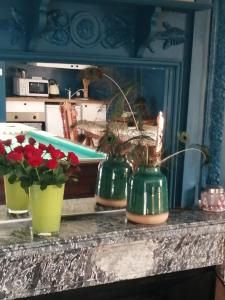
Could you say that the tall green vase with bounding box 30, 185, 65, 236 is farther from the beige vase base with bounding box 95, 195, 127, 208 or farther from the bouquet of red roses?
the beige vase base with bounding box 95, 195, 127, 208

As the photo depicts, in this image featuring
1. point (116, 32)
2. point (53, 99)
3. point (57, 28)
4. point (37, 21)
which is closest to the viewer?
point (37, 21)

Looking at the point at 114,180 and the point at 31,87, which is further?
the point at 31,87

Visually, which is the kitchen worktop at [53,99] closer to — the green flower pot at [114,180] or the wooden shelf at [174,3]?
the green flower pot at [114,180]

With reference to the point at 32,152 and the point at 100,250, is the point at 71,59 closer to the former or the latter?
the point at 32,152

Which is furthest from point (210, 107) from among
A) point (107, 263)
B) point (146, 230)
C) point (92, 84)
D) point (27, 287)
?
point (27, 287)

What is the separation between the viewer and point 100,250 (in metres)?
1.68

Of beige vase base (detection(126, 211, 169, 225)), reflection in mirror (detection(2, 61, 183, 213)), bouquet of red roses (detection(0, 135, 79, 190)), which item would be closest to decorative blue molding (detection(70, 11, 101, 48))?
reflection in mirror (detection(2, 61, 183, 213))

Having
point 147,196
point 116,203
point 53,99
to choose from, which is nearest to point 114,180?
point 116,203

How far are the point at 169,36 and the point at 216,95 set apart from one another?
1.34 ft

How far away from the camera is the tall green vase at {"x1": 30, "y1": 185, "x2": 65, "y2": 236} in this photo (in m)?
1.54

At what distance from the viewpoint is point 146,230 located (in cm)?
172

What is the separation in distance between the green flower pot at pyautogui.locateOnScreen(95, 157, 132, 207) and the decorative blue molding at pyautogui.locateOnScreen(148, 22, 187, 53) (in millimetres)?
579

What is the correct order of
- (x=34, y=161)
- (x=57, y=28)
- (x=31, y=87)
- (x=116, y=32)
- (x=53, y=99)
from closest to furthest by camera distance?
(x=34, y=161), (x=57, y=28), (x=116, y=32), (x=31, y=87), (x=53, y=99)

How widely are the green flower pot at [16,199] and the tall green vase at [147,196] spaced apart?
0.47 m
